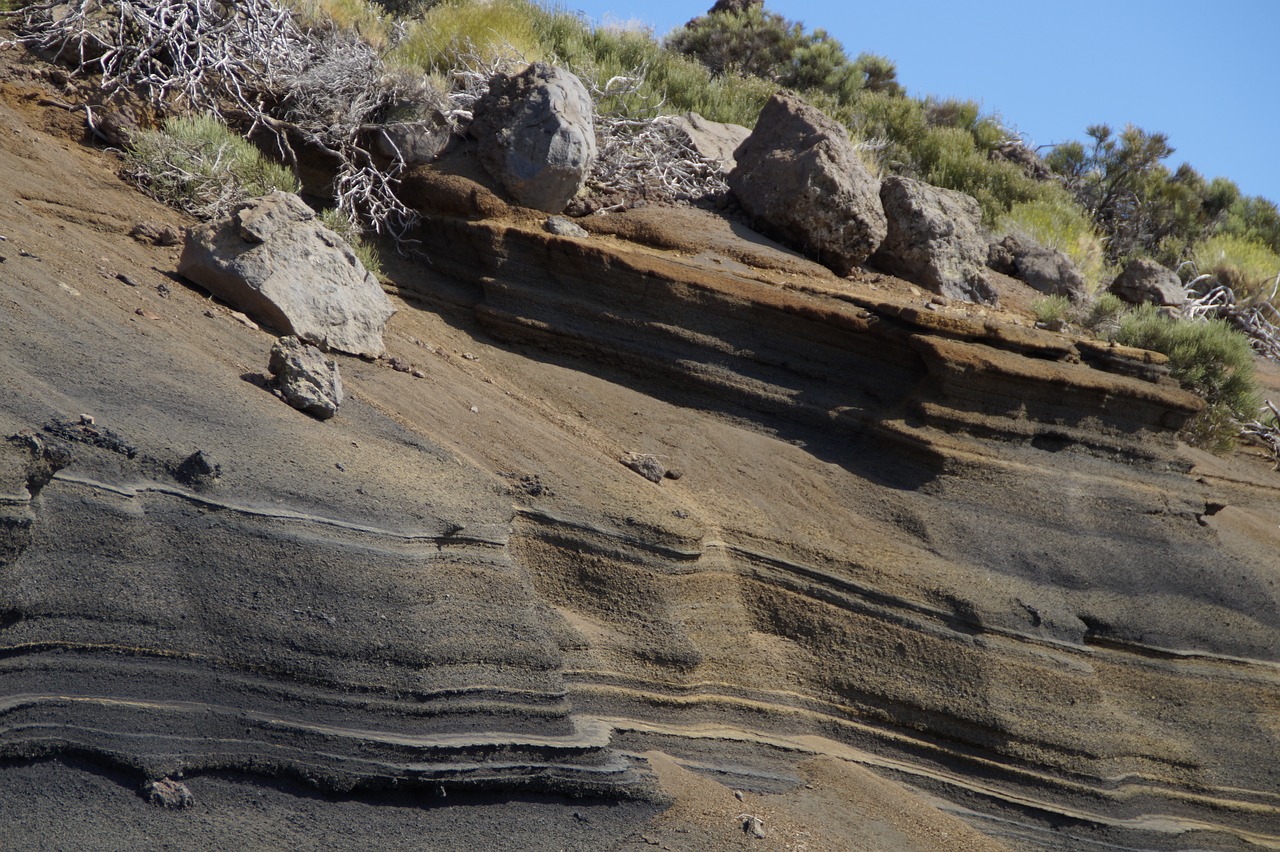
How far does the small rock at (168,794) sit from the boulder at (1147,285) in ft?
30.0

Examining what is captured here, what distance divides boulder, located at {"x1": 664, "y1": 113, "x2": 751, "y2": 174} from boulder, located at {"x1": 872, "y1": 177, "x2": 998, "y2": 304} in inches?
54.5

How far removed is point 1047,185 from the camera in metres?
12.2

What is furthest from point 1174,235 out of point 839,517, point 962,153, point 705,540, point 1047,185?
point 705,540

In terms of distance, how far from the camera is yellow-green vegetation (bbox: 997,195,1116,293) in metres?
10.2

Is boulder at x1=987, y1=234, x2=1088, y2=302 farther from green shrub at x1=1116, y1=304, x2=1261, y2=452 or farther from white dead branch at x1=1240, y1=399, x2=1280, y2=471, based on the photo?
white dead branch at x1=1240, y1=399, x2=1280, y2=471

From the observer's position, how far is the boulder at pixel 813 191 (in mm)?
7148

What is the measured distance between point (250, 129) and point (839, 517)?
15.8 feet

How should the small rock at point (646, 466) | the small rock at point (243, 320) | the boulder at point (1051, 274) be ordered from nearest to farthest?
the small rock at point (243, 320) < the small rock at point (646, 466) < the boulder at point (1051, 274)

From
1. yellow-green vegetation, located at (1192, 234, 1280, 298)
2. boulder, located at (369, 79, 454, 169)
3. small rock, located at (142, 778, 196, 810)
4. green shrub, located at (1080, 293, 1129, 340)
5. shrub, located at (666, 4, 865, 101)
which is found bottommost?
small rock, located at (142, 778, 196, 810)

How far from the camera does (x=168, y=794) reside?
316 cm

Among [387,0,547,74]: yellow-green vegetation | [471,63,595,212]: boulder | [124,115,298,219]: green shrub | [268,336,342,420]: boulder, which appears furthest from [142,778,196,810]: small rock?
[387,0,547,74]: yellow-green vegetation

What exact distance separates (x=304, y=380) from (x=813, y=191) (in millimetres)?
4076

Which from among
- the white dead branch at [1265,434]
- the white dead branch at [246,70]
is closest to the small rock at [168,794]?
the white dead branch at [246,70]

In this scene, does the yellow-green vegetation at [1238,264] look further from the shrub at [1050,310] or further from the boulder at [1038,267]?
the shrub at [1050,310]
